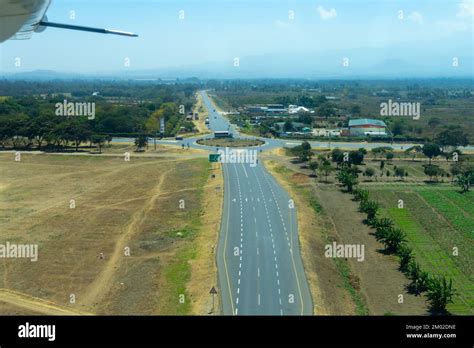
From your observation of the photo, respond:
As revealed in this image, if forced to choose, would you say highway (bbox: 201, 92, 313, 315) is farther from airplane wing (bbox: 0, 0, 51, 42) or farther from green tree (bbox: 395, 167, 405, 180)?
green tree (bbox: 395, 167, 405, 180)

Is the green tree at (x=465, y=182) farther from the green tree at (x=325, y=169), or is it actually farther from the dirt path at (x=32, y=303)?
the dirt path at (x=32, y=303)

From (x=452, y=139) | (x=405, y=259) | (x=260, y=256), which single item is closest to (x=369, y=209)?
(x=405, y=259)

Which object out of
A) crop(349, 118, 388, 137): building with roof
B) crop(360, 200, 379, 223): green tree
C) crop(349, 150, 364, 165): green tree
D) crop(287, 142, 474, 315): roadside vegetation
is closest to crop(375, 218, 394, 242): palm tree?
crop(287, 142, 474, 315): roadside vegetation

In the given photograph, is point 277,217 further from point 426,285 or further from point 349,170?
point 349,170

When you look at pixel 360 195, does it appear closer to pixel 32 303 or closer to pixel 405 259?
pixel 405 259
